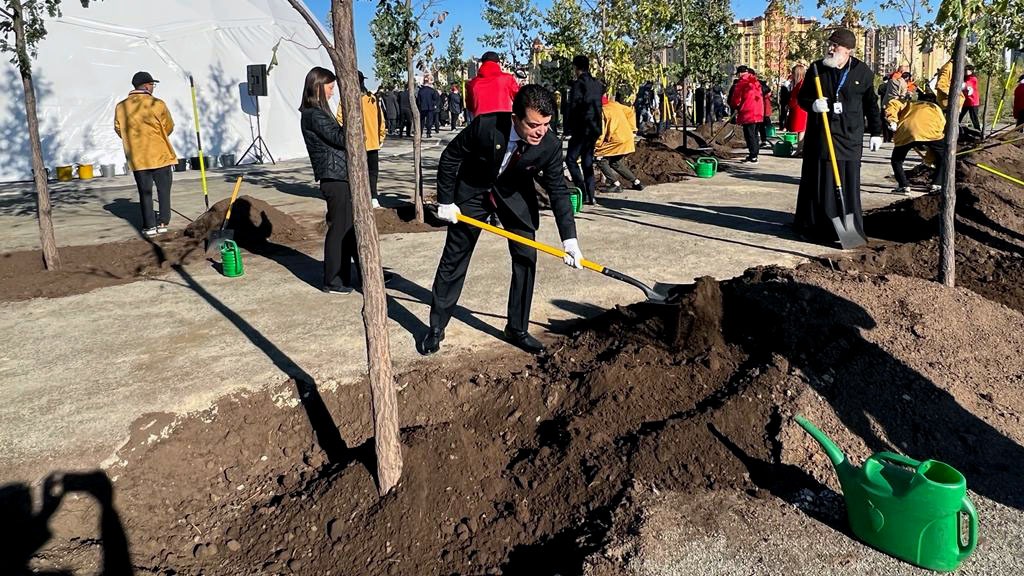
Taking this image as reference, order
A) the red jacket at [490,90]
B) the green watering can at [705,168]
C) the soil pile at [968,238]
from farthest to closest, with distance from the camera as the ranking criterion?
the green watering can at [705,168]
the red jacket at [490,90]
the soil pile at [968,238]

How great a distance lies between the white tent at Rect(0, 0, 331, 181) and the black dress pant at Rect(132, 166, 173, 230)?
274 inches

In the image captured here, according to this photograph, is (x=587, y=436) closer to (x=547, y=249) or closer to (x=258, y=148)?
(x=547, y=249)

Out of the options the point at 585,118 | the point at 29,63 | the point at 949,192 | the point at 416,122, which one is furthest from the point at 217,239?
the point at 949,192

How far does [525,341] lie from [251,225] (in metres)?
4.62

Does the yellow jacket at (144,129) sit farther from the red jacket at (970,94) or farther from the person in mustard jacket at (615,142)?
the red jacket at (970,94)

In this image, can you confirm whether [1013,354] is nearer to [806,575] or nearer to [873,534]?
[873,534]

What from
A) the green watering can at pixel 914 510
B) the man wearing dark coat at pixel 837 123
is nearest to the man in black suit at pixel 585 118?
the man wearing dark coat at pixel 837 123

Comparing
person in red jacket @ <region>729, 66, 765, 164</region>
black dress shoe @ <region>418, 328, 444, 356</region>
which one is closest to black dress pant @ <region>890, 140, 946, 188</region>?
person in red jacket @ <region>729, 66, 765, 164</region>

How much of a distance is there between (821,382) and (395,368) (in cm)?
238

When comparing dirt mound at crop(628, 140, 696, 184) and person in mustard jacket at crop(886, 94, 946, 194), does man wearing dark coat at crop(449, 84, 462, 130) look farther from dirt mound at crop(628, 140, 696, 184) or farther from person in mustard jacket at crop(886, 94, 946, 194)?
person in mustard jacket at crop(886, 94, 946, 194)

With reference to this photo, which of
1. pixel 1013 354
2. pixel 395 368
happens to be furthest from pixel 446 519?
pixel 1013 354

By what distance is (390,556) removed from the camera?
3113 mm

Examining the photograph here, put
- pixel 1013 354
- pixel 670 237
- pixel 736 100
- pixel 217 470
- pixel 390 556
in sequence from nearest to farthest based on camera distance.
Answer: pixel 390 556, pixel 217 470, pixel 1013 354, pixel 670 237, pixel 736 100

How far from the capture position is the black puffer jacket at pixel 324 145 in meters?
6.26
